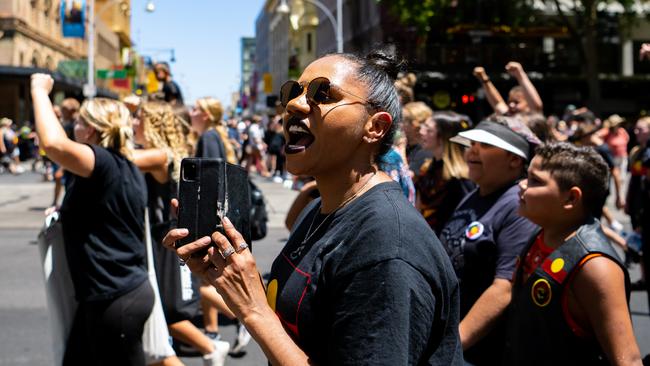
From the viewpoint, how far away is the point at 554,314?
2.93 m

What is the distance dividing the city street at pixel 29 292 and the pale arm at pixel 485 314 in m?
3.09

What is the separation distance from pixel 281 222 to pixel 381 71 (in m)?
11.7

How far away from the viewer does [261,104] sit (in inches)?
4338

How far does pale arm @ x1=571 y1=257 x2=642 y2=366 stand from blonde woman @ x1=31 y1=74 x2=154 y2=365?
2291mm

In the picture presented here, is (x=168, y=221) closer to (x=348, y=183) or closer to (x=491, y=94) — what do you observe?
(x=491, y=94)

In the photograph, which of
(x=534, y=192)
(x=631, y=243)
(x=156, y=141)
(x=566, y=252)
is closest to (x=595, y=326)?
(x=566, y=252)

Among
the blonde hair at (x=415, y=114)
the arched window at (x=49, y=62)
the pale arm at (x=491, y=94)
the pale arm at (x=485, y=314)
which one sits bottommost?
the pale arm at (x=485, y=314)

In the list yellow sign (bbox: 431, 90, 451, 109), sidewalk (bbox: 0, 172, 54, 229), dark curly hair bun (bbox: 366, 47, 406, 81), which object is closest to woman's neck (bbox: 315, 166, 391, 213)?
dark curly hair bun (bbox: 366, 47, 406, 81)

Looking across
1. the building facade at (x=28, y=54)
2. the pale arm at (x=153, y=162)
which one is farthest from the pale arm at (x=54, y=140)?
the building facade at (x=28, y=54)

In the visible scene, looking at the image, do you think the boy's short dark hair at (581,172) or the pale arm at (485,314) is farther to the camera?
the pale arm at (485,314)

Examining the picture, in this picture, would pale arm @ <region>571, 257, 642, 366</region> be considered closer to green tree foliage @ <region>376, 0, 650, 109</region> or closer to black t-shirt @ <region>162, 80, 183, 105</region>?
black t-shirt @ <region>162, 80, 183, 105</region>

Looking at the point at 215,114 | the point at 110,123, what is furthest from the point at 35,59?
the point at 110,123

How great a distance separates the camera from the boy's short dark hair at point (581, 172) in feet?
10.4

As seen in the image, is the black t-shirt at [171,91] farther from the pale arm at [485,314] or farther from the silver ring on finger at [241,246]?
the silver ring on finger at [241,246]
